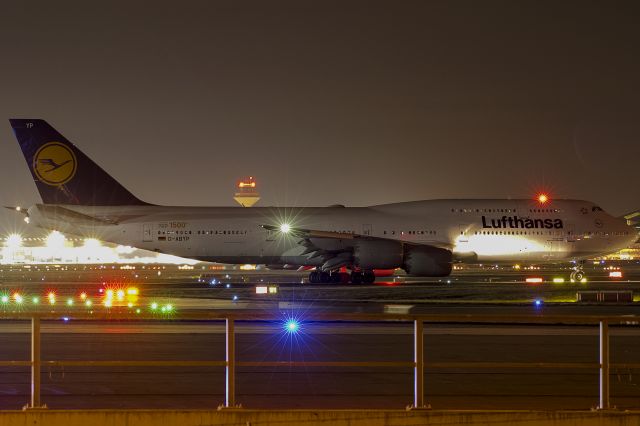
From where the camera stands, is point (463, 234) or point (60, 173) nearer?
point (463, 234)

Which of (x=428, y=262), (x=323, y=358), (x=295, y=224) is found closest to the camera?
(x=323, y=358)

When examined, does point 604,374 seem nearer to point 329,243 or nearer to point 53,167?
point 329,243

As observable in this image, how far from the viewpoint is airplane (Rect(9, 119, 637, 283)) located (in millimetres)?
46969

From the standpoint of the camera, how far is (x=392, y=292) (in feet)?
114

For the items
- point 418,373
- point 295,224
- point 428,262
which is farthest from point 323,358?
point 295,224

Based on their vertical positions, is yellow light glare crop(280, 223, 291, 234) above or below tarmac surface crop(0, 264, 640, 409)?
above

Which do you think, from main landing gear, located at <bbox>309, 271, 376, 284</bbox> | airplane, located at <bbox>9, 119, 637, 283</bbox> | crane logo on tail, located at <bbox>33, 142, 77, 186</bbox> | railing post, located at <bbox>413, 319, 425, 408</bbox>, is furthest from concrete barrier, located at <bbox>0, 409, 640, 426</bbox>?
crane logo on tail, located at <bbox>33, 142, 77, 186</bbox>

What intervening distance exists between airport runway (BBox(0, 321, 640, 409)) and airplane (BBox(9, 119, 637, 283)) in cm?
2636

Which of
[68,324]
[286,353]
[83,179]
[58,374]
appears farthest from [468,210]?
[58,374]

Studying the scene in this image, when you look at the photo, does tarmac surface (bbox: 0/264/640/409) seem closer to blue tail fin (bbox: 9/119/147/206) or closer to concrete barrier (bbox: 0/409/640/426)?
concrete barrier (bbox: 0/409/640/426)

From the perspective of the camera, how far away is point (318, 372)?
13.4m

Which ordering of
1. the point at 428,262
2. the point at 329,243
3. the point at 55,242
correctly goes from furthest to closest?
1. the point at 55,242
2. the point at 329,243
3. the point at 428,262

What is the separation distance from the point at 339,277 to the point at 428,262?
14.6ft

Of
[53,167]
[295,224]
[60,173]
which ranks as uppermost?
[53,167]
